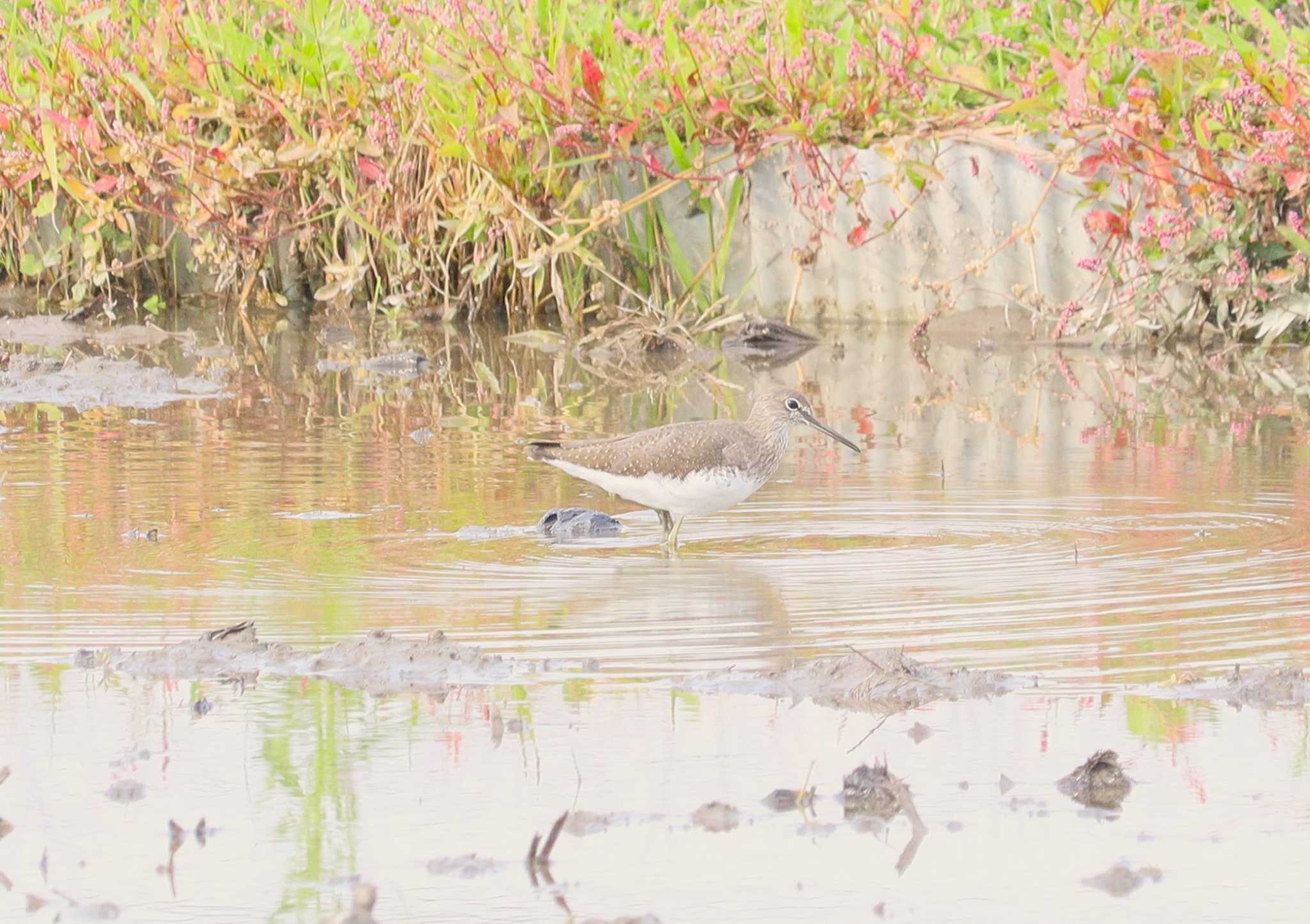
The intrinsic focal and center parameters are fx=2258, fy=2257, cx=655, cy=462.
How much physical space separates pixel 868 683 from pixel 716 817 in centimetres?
94

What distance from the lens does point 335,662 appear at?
492cm

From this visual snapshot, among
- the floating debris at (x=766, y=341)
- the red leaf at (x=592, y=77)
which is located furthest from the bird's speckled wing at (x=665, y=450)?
the floating debris at (x=766, y=341)

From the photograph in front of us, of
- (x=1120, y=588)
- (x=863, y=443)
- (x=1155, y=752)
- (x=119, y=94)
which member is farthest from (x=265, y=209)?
(x=1155, y=752)

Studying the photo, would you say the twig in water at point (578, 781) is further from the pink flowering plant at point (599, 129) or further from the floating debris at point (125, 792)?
the pink flowering plant at point (599, 129)

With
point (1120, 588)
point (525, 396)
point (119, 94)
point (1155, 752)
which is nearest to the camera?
point (1155, 752)

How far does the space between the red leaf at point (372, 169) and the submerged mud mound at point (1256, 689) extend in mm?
7683

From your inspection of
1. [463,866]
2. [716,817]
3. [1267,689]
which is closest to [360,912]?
[463,866]

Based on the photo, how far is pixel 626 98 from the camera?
36.5 feet

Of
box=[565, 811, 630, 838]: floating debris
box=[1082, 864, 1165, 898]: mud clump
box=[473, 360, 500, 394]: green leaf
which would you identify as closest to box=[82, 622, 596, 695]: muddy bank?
box=[565, 811, 630, 838]: floating debris

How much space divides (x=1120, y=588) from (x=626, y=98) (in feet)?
19.1

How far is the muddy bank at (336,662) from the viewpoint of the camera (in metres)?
4.80

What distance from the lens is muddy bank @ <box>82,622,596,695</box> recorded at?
4805 mm

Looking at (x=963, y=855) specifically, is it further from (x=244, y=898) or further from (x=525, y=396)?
(x=525, y=396)

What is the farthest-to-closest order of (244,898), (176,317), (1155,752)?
(176,317), (1155,752), (244,898)
